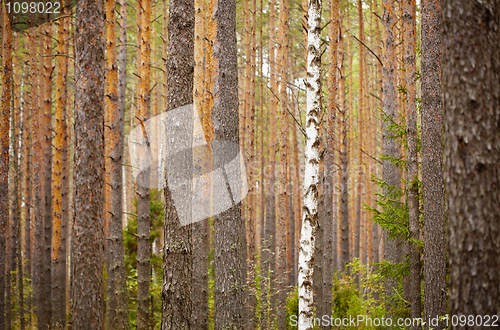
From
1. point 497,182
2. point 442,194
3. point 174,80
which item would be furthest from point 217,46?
point 497,182

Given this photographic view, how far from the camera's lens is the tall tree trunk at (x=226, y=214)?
233 inches

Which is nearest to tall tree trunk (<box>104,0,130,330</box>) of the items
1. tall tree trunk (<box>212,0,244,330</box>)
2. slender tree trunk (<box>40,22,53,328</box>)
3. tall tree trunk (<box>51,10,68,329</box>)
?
tall tree trunk (<box>51,10,68,329</box>)

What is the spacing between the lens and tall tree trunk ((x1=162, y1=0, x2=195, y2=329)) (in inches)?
189

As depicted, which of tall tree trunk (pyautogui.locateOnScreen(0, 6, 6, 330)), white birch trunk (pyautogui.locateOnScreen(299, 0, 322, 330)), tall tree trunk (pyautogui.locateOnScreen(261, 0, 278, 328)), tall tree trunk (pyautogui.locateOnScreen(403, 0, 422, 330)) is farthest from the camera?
tall tree trunk (pyautogui.locateOnScreen(261, 0, 278, 328))

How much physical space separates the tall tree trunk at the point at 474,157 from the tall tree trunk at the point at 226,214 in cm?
357

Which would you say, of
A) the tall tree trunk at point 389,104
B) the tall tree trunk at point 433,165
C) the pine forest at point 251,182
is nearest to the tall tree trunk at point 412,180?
the pine forest at point 251,182

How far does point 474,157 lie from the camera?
2840 millimetres

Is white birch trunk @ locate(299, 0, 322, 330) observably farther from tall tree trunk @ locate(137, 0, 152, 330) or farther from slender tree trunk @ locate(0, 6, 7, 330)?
slender tree trunk @ locate(0, 6, 7, 330)

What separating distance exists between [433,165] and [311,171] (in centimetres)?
182

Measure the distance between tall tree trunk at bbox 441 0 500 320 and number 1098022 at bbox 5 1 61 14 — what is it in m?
8.04

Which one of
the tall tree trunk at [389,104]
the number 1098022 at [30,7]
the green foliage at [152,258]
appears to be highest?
the number 1098022 at [30,7]

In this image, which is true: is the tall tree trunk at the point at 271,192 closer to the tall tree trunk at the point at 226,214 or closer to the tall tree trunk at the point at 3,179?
the tall tree trunk at the point at 226,214

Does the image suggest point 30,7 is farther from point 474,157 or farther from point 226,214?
point 474,157

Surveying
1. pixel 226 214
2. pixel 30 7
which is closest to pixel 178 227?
pixel 226 214
